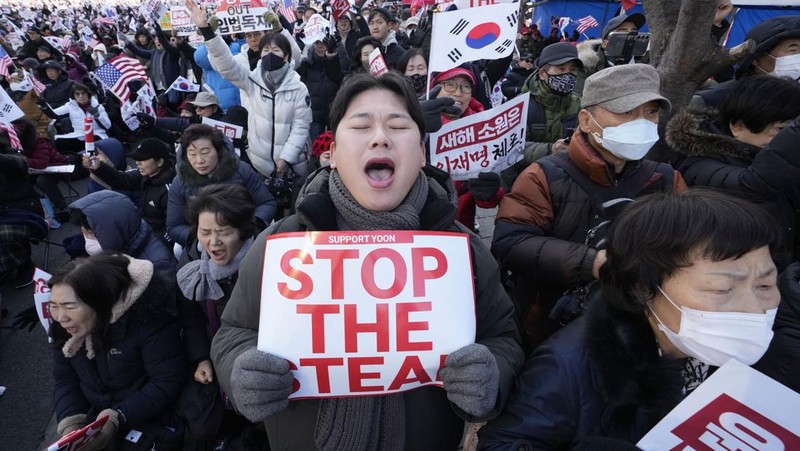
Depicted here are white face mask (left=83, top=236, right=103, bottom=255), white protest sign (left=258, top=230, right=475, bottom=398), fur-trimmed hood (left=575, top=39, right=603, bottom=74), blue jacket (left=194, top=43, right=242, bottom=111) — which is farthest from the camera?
blue jacket (left=194, top=43, right=242, bottom=111)

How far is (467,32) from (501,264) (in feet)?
6.25

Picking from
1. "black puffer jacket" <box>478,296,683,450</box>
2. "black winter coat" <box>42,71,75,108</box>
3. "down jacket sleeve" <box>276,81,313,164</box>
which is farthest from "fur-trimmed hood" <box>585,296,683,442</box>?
"black winter coat" <box>42,71,75,108</box>

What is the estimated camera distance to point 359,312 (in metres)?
1.39

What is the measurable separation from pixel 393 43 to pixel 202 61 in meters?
2.95

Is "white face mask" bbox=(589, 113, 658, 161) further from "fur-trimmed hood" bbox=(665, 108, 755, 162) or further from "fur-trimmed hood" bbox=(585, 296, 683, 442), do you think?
"fur-trimmed hood" bbox=(585, 296, 683, 442)

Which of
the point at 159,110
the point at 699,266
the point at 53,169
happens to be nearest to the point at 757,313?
the point at 699,266

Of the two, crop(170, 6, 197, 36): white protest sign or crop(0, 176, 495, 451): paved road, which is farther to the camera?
crop(170, 6, 197, 36): white protest sign

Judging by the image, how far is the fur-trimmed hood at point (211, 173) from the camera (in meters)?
3.74

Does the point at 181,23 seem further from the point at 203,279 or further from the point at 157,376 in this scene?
the point at 157,376

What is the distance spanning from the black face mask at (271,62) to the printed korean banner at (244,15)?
4.35ft

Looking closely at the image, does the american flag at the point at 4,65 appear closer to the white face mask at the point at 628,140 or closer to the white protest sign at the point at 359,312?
the white protest sign at the point at 359,312

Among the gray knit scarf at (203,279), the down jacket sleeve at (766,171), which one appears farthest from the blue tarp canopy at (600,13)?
the gray knit scarf at (203,279)

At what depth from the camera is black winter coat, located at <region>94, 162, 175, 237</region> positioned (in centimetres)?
422

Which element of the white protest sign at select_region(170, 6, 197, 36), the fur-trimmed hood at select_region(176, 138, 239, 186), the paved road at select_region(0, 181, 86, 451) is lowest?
the paved road at select_region(0, 181, 86, 451)
